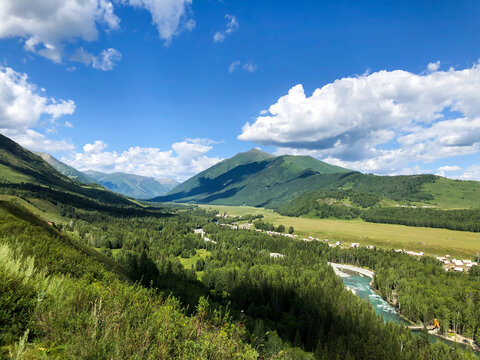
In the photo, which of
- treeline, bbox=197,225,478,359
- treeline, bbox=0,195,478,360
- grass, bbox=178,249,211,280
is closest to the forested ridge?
treeline, bbox=197,225,478,359

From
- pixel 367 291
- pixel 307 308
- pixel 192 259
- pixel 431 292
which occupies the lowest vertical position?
pixel 192 259

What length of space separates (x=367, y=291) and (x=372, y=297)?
6.40 meters

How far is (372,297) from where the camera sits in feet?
369

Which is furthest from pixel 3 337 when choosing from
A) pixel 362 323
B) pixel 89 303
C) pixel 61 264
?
pixel 362 323

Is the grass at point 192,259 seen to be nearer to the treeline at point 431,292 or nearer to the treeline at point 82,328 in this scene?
the treeline at point 431,292

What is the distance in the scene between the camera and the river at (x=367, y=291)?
9101 centimetres

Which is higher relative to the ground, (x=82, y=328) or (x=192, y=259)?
(x=82, y=328)

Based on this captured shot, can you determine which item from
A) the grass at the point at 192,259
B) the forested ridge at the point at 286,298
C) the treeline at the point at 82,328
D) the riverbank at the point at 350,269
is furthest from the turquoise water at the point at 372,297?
the treeline at the point at 82,328

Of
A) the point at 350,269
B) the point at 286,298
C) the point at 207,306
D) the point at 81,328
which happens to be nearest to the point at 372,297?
the point at 350,269

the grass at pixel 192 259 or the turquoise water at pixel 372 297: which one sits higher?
the turquoise water at pixel 372 297

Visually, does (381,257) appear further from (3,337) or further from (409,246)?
(3,337)

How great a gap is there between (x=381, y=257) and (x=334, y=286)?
73.8m

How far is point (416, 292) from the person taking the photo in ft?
334

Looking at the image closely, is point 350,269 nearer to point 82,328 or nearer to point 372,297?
point 372,297
